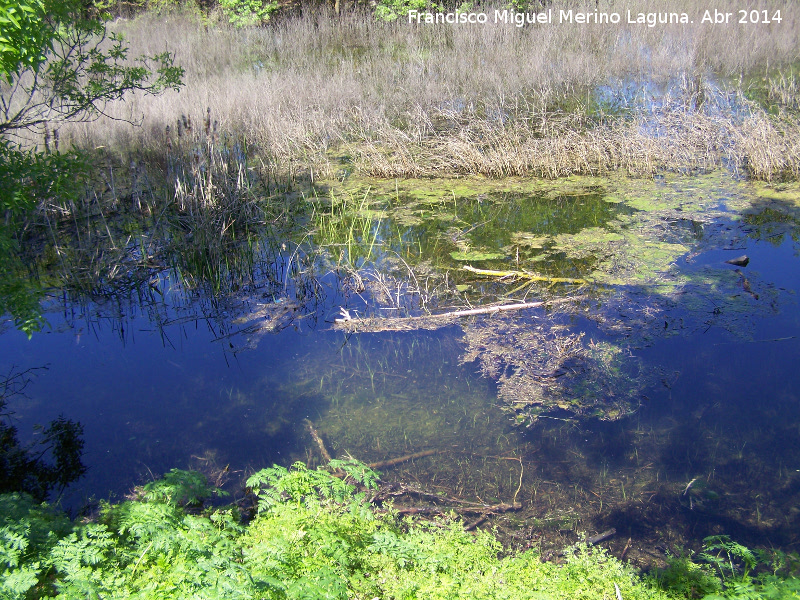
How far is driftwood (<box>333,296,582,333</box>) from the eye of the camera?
4078 mm

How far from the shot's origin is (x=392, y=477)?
9.66ft

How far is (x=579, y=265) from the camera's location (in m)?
4.67

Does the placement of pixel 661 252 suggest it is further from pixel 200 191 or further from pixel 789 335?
pixel 200 191

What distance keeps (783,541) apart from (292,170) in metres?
5.56

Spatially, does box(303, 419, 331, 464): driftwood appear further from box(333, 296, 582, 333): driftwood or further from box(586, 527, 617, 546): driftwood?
box(586, 527, 617, 546): driftwood

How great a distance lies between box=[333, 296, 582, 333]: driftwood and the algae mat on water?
7 centimetres

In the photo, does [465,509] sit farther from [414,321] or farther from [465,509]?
[414,321]

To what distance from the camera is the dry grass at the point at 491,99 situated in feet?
20.8

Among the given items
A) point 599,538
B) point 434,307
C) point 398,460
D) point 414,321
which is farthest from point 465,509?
point 434,307

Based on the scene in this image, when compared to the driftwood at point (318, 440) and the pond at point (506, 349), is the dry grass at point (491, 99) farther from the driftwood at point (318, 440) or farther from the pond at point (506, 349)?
the driftwood at point (318, 440)

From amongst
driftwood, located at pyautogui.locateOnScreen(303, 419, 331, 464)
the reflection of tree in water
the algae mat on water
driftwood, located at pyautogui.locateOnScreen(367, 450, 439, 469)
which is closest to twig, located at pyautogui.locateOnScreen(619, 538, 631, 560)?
the algae mat on water

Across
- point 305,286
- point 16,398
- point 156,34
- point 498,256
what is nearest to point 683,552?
point 498,256

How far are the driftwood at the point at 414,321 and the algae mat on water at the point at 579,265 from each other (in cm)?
7

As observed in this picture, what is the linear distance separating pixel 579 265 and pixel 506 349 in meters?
1.35
